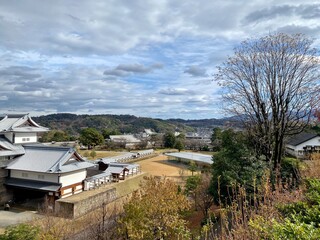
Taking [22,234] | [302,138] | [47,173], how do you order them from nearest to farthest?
1. [22,234]
2. [47,173]
3. [302,138]

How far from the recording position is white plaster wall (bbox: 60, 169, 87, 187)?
18672mm

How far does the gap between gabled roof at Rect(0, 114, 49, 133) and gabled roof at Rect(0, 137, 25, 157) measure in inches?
37.4

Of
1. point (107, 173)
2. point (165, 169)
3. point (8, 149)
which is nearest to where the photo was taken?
point (8, 149)

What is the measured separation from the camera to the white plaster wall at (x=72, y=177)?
18.7 meters

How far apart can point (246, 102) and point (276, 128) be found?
2.01 metres

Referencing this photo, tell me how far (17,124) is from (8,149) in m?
2.42

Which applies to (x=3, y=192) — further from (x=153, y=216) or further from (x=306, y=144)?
(x=306, y=144)

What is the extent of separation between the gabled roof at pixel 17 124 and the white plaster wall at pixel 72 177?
6.17 metres

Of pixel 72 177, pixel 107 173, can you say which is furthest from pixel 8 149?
pixel 107 173

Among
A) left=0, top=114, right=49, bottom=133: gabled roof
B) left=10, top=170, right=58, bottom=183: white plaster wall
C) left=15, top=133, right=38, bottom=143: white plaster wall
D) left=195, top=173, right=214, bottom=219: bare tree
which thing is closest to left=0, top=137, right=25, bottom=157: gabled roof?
left=15, top=133, right=38, bottom=143: white plaster wall

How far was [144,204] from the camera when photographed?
1009 cm

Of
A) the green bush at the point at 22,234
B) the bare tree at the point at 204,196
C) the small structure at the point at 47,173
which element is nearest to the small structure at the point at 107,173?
the small structure at the point at 47,173

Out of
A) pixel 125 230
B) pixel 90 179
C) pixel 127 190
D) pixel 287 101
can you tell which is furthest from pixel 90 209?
pixel 287 101

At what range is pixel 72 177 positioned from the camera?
19.5 metres
